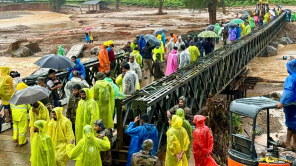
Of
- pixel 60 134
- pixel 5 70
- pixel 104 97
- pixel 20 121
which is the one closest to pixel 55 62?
pixel 5 70

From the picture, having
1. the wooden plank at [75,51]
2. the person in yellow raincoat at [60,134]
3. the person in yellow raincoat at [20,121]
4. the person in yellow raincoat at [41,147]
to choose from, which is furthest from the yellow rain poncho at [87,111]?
the wooden plank at [75,51]

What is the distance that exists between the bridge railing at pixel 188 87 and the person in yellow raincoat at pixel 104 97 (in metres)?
0.29

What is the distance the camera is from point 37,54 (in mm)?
30656

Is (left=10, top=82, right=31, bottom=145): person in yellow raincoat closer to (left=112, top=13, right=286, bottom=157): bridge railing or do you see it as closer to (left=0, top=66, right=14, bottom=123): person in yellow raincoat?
(left=0, top=66, right=14, bottom=123): person in yellow raincoat

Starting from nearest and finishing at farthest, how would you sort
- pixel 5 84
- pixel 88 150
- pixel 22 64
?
pixel 88 150
pixel 5 84
pixel 22 64

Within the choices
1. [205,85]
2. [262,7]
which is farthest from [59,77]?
[262,7]

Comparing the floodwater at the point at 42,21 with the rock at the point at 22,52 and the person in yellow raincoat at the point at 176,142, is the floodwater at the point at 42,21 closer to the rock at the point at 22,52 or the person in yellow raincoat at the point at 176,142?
the rock at the point at 22,52

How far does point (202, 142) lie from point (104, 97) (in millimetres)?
2110

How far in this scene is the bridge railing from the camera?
25.9 feet

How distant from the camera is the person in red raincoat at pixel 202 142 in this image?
22.5 feet

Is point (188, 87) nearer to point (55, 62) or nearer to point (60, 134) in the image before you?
point (55, 62)

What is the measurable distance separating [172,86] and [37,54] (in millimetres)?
23562

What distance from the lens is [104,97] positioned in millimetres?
7777

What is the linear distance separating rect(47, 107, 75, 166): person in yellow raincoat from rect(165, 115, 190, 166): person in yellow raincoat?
5.55ft
